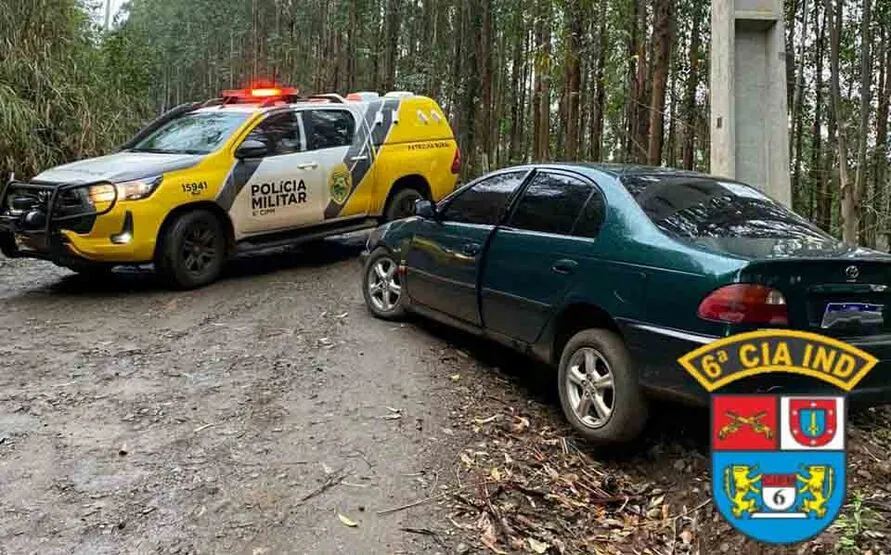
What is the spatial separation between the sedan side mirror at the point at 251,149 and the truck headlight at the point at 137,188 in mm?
896

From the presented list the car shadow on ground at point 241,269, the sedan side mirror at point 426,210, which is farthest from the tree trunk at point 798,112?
the sedan side mirror at point 426,210

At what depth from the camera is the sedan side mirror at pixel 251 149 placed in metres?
7.82

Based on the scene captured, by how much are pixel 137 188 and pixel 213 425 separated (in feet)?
11.2

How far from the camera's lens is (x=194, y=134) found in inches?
321

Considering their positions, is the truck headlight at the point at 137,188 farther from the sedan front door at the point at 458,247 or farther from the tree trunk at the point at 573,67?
the tree trunk at the point at 573,67

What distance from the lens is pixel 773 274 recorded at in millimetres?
3578

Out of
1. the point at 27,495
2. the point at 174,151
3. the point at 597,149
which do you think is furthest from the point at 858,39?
the point at 27,495

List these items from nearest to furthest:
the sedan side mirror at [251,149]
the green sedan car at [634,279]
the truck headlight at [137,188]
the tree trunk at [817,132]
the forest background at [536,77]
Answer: the green sedan car at [634,279] < the truck headlight at [137,188] < the sedan side mirror at [251,149] < the forest background at [536,77] < the tree trunk at [817,132]

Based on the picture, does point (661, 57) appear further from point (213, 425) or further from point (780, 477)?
point (780, 477)

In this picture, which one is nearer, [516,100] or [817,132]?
[817,132]

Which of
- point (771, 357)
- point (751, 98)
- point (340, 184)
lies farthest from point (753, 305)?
point (340, 184)

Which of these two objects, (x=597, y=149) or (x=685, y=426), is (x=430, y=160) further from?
(x=597, y=149)

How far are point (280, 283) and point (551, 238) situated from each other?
160 inches

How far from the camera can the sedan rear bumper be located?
354 centimetres
